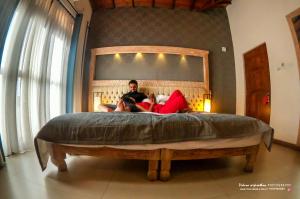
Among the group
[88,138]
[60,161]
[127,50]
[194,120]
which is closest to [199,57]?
[127,50]

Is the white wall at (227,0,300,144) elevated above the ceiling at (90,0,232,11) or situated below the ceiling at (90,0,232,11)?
below

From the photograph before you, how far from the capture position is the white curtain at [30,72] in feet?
6.37

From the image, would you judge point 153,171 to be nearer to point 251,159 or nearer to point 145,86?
point 251,159

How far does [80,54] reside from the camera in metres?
3.47

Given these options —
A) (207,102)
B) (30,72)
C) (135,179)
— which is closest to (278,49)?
(207,102)

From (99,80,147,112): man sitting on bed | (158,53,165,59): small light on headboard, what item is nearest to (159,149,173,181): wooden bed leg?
(99,80,147,112): man sitting on bed

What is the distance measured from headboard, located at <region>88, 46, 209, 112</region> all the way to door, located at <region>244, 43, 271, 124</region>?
1.04 m

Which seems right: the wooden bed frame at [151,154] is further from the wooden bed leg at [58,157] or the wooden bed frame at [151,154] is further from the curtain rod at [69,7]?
the curtain rod at [69,7]

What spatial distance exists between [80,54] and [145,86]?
5.65ft

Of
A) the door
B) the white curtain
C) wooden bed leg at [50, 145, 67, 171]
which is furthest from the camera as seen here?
the door

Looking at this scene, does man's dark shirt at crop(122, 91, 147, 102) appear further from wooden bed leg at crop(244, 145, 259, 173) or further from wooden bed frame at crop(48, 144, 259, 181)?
wooden bed leg at crop(244, 145, 259, 173)

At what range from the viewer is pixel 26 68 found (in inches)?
86.1

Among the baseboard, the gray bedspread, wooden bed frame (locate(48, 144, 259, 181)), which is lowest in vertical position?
the baseboard

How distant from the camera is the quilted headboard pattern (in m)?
3.52
